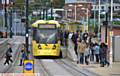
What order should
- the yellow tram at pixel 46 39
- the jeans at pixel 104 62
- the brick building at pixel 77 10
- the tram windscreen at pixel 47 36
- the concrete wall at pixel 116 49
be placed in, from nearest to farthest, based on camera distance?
the jeans at pixel 104 62 → the concrete wall at pixel 116 49 → the yellow tram at pixel 46 39 → the tram windscreen at pixel 47 36 → the brick building at pixel 77 10

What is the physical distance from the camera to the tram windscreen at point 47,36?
42531mm

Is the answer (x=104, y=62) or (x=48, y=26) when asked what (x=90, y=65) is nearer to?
A: (x=104, y=62)

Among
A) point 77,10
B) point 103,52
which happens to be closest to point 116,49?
point 103,52

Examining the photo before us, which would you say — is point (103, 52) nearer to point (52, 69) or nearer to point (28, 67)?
point (52, 69)

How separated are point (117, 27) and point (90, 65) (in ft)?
37.9

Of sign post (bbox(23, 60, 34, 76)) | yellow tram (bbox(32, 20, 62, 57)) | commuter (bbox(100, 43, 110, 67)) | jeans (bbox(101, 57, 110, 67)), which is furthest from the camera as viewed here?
yellow tram (bbox(32, 20, 62, 57))

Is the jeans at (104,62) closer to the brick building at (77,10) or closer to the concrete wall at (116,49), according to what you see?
the concrete wall at (116,49)

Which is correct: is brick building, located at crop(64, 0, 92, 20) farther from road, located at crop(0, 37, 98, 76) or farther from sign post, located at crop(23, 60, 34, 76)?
sign post, located at crop(23, 60, 34, 76)

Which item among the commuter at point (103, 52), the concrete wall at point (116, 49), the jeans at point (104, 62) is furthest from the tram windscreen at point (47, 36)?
the commuter at point (103, 52)

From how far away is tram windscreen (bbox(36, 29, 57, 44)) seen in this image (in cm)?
4253

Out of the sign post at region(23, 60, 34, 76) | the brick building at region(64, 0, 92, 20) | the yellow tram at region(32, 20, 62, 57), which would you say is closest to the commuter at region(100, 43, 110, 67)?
the yellow tram at region(32, 20, 62, 57)

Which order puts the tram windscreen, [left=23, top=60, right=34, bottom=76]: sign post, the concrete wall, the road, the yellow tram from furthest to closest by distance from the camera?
the tram windscreen → the yellow tram → the concrete wall → the road → [left=23, top=60, right=34, bottom=76]: sign post

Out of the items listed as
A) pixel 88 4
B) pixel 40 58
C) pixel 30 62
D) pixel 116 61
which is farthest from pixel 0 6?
pixel 30 62

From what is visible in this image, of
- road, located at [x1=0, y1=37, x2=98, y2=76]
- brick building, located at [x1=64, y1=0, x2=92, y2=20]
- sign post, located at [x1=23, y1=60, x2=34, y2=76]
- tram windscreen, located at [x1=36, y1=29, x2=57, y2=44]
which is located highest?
sign post, located at [x1=23, y1=60, x2=34, y2=76]
